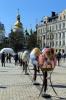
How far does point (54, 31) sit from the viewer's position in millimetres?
86250

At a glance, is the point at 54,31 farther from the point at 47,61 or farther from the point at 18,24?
the point at 47,61

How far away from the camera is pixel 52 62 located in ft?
29.0

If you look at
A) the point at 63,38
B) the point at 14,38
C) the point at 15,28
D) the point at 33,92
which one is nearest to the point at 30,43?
the point at 14,38

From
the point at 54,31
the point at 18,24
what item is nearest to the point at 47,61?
the point at 54,31

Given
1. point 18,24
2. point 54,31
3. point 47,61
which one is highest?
point 18,24

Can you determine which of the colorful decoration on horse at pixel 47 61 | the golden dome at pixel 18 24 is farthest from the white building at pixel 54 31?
the colorful decoration on horse at pixel 47 61

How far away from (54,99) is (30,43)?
76.7 m

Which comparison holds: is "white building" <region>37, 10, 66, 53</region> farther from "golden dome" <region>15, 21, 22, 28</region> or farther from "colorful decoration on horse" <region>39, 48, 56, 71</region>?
A: "colorful decoration on horse" <region>39, 48, 56, 71</region>

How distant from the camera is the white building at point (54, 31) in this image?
8062cm

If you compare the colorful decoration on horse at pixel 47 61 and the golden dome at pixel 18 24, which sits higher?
the golden dome at pixel 18 24

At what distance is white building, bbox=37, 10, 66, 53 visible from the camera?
8062 cm

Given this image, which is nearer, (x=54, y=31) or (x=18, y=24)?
(x=54, y=31)

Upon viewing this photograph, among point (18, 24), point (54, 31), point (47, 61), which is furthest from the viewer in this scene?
point (18, 24)

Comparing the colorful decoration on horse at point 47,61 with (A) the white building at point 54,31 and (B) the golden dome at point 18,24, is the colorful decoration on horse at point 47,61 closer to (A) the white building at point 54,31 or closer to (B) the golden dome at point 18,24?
(A) the white building at point 54,31
